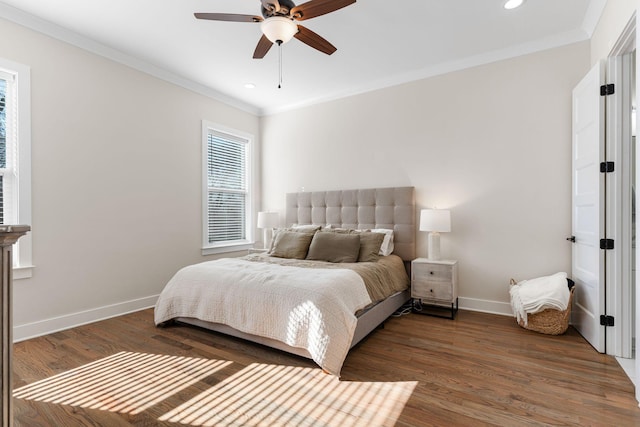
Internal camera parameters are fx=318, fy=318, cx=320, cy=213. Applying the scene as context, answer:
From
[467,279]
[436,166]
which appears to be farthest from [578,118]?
[467,279]

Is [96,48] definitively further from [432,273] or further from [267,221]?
[432,273]

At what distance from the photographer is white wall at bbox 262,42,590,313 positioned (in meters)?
3.25

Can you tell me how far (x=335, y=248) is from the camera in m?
3.49

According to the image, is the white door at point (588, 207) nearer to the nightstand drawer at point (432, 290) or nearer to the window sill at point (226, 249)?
the nightstand drawer at point (432, 290)

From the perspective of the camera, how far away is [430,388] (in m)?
2.02

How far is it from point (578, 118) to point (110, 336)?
4738 mm

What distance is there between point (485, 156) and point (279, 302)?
9.19 feet

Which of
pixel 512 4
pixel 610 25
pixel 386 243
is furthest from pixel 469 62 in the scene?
pixel 386 243

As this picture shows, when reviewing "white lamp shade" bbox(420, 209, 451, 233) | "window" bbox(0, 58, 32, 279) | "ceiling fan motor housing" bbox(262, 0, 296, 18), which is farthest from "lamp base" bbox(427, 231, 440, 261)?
"window" bbox(0, 58, 32, 279)

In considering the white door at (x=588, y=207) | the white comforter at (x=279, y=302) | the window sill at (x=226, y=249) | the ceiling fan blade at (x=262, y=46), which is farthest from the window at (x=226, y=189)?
the white door at (x=588, y=207)

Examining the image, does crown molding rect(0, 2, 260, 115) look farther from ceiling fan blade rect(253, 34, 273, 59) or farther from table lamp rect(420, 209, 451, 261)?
table lamp rect(420, 209, 451, 261)

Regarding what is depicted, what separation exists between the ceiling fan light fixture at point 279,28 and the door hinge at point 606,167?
8.42 feet

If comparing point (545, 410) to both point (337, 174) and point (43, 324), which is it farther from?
point (43, 324)

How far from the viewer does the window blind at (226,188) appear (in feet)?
15.4
